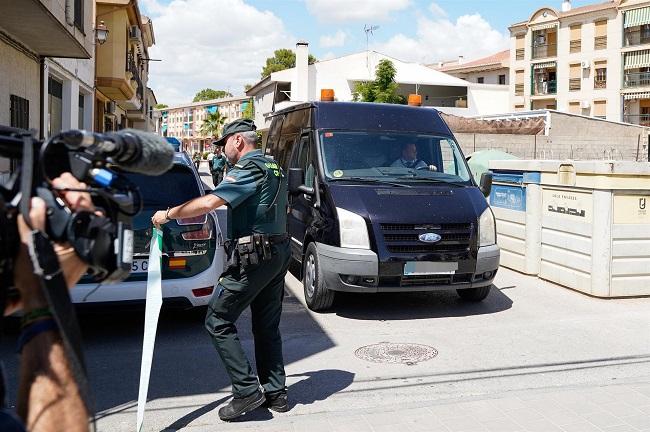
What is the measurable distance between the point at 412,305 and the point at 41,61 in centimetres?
916

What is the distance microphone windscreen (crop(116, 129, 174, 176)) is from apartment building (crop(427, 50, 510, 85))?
206ft

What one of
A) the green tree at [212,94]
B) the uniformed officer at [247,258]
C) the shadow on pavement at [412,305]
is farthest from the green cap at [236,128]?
the green tree at [212,94]

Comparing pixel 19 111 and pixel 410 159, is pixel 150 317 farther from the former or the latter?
pixel 19 111

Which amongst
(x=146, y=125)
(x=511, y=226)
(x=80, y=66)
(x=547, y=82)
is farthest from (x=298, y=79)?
(x=511, y=226)

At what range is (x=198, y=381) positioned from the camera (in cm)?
487

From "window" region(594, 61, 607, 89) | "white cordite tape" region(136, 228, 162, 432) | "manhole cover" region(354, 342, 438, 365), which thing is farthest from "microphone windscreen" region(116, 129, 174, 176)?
"window" region(594, 61, 607, 89)

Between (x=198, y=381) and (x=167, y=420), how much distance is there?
0.72m

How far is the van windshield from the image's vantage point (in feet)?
23.9

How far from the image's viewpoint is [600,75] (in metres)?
51.0

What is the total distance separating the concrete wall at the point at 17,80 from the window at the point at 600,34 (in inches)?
1857

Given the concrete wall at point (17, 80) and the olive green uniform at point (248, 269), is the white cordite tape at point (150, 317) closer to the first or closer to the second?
the olive green uniform at point (248, 269)

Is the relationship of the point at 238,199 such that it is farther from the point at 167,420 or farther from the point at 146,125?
the point at 146,125

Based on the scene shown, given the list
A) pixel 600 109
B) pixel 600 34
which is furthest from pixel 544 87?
pixel 600 34

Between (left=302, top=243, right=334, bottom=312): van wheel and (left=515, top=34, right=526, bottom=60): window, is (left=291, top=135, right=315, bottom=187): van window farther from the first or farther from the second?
(left=515, top=34, right=526, bottom=60): window
